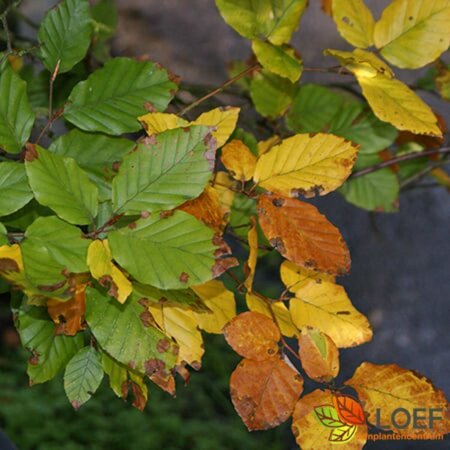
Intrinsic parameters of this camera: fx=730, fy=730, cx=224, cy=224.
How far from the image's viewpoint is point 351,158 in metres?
0.62

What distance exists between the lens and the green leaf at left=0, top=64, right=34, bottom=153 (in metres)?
0.63

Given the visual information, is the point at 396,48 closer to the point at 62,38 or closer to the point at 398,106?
the point at 398,106

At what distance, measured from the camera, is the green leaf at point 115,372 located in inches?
24.6

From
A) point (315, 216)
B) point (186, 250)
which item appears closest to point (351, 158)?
point (315, 216)

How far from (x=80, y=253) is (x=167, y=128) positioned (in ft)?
0.47

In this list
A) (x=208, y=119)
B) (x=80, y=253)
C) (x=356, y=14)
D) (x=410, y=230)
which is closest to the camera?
(x=80, y=253)

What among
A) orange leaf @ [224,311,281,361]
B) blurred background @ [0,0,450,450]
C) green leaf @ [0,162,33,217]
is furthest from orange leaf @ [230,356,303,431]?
blurred background @ [0,0,450,450]

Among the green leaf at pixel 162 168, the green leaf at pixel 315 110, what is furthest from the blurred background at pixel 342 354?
the green leaf at pixel 162 168

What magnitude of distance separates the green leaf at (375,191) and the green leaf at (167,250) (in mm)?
534

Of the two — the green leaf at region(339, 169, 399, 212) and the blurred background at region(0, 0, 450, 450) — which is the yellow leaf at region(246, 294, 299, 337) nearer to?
the green leaf at region(339, 169, 399, 212)

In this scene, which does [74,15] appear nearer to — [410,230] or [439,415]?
[439,415]

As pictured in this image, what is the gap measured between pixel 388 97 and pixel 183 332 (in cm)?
29

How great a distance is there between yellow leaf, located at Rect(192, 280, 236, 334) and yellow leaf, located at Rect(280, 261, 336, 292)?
5 cm

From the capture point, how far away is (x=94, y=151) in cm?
68
